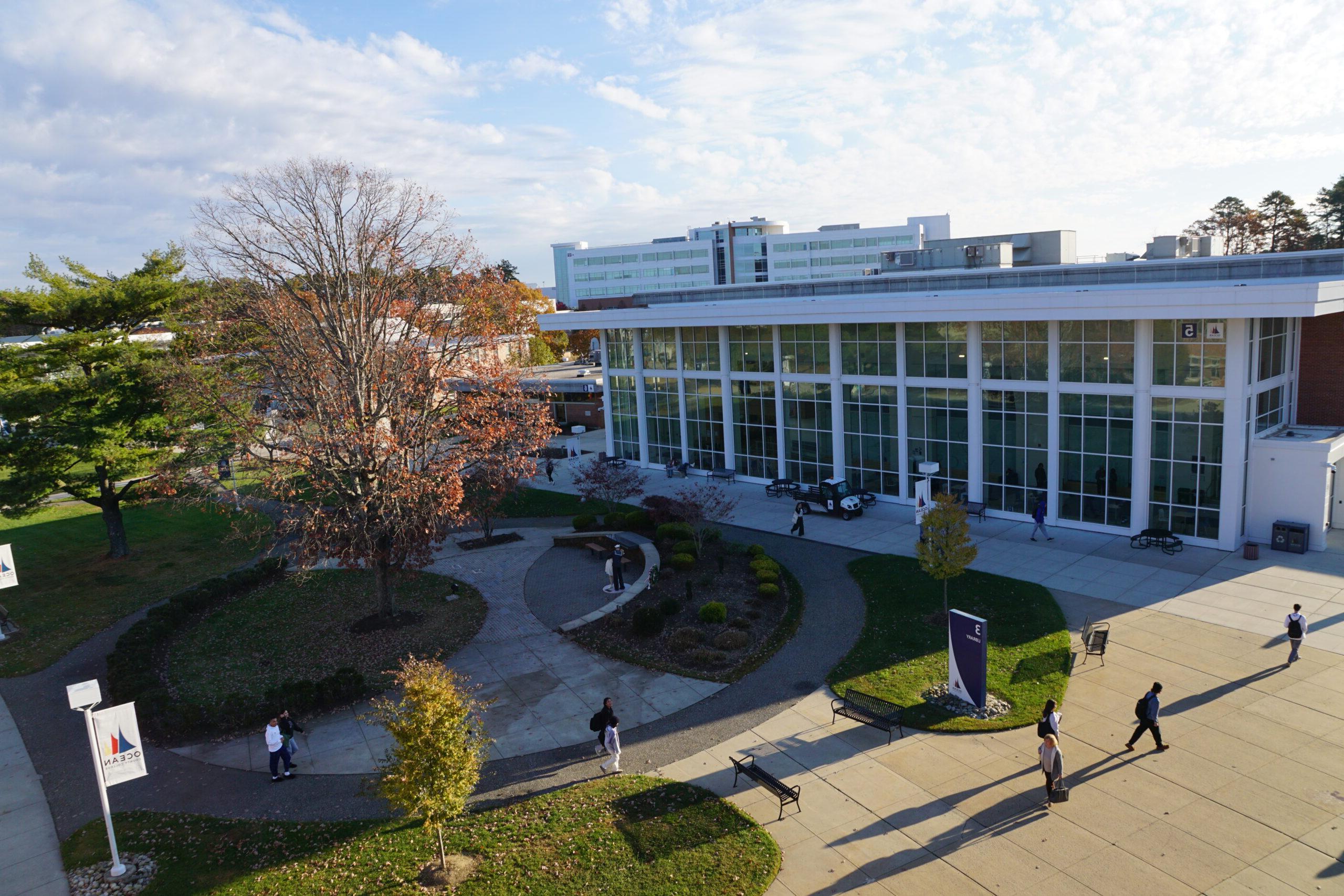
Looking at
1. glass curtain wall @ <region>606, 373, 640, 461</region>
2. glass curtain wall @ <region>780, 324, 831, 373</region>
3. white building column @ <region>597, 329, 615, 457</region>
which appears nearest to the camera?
glass curtain wall @ <region>780, 324, 831, 373</region>

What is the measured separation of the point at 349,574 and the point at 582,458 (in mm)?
21009

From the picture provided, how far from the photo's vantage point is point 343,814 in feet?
48.5

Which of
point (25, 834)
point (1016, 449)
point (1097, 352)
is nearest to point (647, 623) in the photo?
point (25, 834)

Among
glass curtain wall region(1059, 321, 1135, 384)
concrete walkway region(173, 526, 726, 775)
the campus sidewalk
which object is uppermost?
glass curtain wall region(1059, 321, 1135, 384)

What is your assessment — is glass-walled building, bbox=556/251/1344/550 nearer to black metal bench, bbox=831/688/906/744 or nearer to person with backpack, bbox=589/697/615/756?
black metal bench, bbox=831/688/906/744

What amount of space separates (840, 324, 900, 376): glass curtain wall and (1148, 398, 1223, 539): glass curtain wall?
32.3 ft

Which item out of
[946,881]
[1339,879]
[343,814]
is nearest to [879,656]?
[946,881]

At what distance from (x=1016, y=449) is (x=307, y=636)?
24774 mm

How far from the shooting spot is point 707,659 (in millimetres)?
20266

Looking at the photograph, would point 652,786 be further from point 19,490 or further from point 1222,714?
point 19,490

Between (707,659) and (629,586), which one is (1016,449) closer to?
(629,586)

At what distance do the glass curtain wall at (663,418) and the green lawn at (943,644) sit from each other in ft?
61.8

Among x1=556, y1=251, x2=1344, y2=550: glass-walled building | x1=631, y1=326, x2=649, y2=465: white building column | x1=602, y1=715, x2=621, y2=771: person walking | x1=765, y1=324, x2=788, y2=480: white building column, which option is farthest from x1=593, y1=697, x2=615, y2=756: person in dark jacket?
x1=631, y1=326, x2=649, y2=465: white building column

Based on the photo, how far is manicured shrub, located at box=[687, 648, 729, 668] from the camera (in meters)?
20.2
